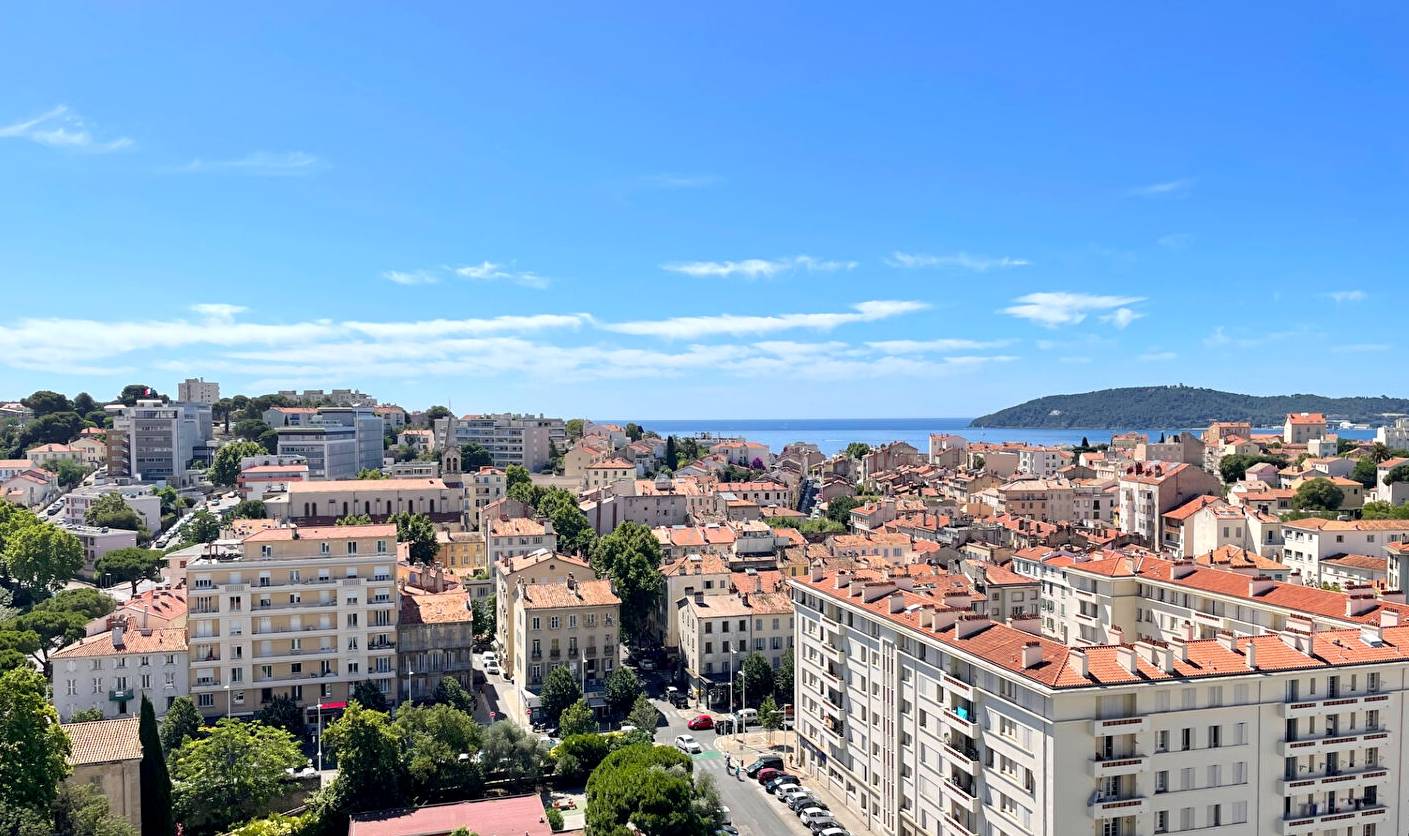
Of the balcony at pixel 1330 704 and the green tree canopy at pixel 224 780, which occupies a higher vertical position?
the balcony at pixel 1330 704

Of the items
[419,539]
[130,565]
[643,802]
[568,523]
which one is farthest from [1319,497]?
[130,565]

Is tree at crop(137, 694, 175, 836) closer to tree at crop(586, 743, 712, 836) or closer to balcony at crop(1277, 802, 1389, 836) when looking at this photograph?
tree at crop(586, 743, 712, 836)

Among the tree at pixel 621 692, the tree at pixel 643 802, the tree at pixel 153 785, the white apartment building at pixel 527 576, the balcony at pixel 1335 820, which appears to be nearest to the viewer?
the balcony at pixel 1335 820

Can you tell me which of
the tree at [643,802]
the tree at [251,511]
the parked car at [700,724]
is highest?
the tree at [251,511]

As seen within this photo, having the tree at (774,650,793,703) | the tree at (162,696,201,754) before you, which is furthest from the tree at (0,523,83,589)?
the tree at (774,650,793,703)

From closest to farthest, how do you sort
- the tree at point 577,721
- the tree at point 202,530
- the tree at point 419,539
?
the tree at point 577,721, the tree at point 419,539, the tree at point 202,530

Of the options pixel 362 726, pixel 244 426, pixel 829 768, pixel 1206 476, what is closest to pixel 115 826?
pixel 362 726

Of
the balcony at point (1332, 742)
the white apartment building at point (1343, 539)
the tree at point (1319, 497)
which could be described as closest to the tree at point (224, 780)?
the balcony at point (1332, 742)

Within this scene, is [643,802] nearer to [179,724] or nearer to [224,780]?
[224,780]

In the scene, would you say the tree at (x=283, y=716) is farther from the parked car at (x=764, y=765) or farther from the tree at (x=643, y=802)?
the parked car at (x=764, y=765)
